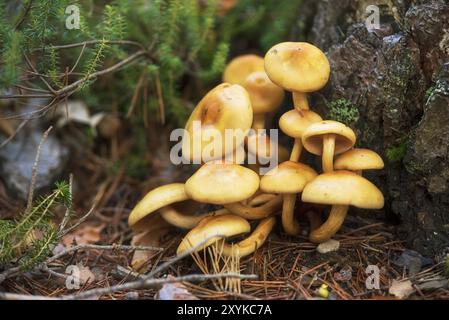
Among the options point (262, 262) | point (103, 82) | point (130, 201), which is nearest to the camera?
point (262, 262)

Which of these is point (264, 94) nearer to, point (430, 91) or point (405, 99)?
point (405, 99)

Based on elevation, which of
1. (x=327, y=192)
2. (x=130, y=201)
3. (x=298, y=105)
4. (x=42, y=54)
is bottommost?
(x=130, y=201)

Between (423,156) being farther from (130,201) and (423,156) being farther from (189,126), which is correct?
(130,201)

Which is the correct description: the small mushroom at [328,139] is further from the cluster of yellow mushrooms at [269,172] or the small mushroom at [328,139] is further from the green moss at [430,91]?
the green moss at [430,91]

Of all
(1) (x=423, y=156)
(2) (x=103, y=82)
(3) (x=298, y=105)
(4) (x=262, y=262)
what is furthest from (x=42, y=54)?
(1) (x=423, y=156)

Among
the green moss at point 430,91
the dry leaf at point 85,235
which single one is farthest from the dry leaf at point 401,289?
the dry leaf at point 85,235
